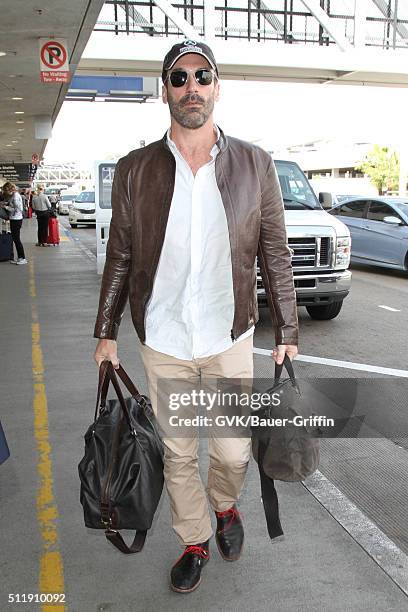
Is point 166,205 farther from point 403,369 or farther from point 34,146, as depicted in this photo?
point 34,146

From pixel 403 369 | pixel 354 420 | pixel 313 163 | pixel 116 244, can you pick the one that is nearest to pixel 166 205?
pixel 116 244

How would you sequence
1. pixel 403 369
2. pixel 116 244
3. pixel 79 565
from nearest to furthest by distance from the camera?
pixel 116 244, pixel 79 565, pixel 403 369

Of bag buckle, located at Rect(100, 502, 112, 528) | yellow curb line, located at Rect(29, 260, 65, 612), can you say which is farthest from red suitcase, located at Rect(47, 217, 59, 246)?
bag buckle, located at Rect(100, 502, 112, 528)

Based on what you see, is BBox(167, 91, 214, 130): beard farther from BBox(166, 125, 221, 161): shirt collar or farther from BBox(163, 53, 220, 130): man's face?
BBox(166, 125, 221, 161): shirt collar

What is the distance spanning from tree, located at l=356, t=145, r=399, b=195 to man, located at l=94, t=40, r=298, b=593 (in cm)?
7346

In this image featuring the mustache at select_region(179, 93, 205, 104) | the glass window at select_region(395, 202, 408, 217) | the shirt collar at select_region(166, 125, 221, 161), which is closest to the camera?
the mustache at select_region(179, 93, 205, 104)

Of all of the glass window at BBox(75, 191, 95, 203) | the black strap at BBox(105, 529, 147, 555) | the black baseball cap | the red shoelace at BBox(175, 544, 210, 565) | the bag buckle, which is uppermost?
the black baseball cap

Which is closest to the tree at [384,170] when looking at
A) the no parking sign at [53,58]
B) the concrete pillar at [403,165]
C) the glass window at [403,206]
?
the concrete pillar at [403,165]

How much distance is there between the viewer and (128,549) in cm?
295

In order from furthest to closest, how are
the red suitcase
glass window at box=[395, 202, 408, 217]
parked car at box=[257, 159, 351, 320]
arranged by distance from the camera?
the red suitcase < glass window at box=[395, 202, 408, 217] < parked car at box=[257, 159, 351, 320]

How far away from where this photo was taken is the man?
2.78m

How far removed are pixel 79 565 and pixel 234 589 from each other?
757 millimetres

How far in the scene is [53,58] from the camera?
496 inches

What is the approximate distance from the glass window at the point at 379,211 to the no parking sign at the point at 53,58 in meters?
6.97
